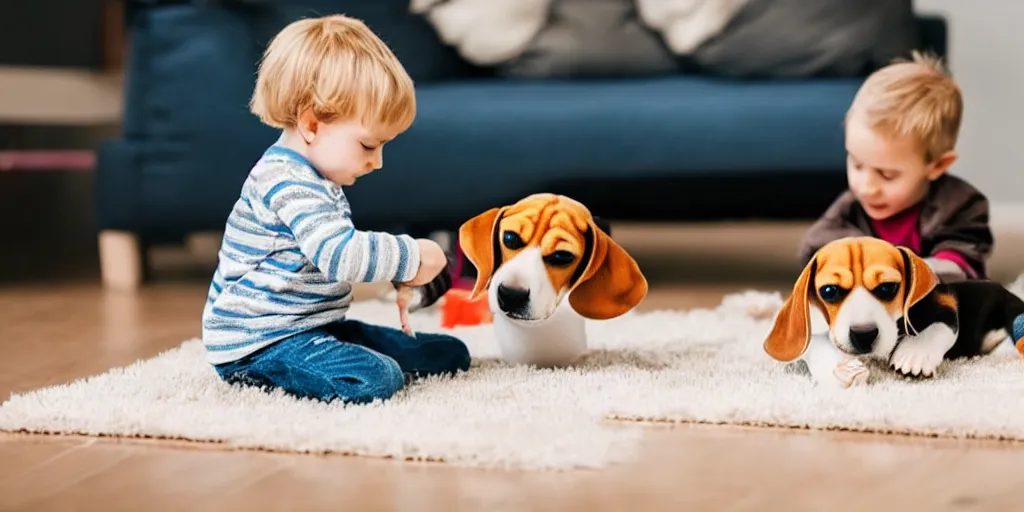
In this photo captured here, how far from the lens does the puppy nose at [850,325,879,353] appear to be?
4.09 feet

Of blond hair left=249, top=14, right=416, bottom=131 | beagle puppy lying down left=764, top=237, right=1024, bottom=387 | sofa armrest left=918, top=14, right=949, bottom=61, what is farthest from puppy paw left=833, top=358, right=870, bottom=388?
sofa armrest left=918, top=14, right=949, bottom=61

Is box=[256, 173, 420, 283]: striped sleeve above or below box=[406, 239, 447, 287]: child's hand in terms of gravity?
above

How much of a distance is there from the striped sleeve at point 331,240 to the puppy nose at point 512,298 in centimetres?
10

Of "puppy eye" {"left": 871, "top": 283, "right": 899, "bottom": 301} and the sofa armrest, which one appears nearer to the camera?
"puppy eye" {"left": 871, "top": 283, "right": 899, "bottom": 301}

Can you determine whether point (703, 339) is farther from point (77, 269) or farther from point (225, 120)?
point (77, 269)

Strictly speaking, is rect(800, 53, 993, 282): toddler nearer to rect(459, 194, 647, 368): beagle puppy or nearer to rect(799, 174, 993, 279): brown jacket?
rect(799, 174, 993, 279): brown jacket

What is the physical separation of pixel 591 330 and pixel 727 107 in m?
0.61

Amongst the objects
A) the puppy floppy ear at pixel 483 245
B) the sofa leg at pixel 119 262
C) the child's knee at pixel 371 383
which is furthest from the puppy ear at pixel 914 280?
the sofa leg at pixel 119 262

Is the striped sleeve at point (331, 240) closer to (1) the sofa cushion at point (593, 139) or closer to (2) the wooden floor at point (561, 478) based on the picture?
(2) the wooden floor at point (561, 478)

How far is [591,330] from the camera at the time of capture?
1.71 m

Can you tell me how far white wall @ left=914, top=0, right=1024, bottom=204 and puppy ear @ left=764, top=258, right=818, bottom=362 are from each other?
7.64ft

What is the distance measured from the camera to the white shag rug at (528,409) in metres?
1.06

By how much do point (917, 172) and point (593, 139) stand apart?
2.26 ft

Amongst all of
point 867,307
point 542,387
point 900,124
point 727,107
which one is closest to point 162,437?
point 542,387
